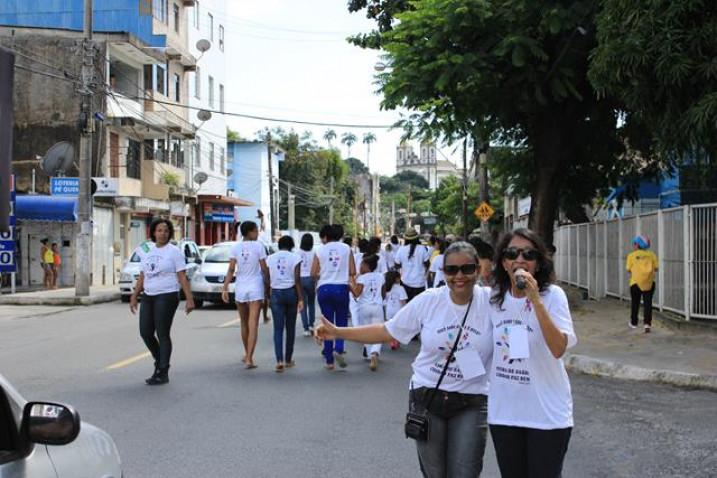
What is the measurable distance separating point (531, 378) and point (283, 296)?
21.5 ft

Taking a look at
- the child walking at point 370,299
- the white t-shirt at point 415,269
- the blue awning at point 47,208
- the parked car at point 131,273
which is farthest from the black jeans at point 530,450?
the blue awning at point 47,208

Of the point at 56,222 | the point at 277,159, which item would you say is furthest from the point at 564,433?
the point at 277,159

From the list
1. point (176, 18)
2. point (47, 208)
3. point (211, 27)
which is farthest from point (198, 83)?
point (47, 208)

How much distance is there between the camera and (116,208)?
32.5m

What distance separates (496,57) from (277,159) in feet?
181

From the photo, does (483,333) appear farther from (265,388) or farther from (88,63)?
(88,63)

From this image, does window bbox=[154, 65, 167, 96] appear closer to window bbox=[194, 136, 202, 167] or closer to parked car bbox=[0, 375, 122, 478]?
window bbox=[194, 136, 202, 167]

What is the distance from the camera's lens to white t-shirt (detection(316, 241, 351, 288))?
10.2 meters

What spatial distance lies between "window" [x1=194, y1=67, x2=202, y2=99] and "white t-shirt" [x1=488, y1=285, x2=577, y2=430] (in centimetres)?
→ 4098

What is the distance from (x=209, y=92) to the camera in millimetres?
45688

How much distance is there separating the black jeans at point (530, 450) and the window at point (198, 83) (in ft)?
135

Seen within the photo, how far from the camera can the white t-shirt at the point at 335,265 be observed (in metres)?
10.2

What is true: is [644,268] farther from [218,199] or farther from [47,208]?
[218,199]

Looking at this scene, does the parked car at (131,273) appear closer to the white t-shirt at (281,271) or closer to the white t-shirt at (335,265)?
the white t-shirt at (281,271)
